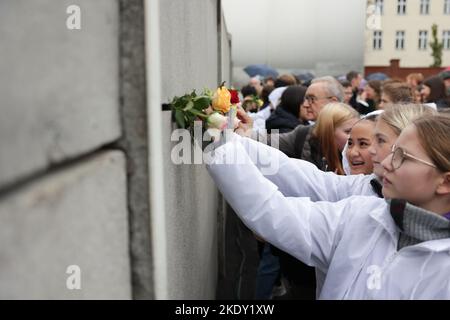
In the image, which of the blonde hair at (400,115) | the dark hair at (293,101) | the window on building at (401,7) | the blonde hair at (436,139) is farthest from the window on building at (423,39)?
the blonde hair at (436,139)

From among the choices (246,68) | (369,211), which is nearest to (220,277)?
(369,211)

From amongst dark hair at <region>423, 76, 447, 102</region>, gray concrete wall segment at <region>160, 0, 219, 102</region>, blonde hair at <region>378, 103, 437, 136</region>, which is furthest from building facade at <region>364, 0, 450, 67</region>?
gray concrete wall segment at <region>160, 0, 219, 102</region>

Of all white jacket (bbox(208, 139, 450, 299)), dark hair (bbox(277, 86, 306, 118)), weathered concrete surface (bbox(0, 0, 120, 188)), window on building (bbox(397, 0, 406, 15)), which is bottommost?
white jacket (bbox(208, 139, 450, 299))

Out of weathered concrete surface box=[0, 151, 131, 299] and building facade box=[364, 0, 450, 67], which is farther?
building facade box=[364, 0, 450, 67]

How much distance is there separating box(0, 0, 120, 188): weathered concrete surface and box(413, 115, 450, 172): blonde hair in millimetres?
1271

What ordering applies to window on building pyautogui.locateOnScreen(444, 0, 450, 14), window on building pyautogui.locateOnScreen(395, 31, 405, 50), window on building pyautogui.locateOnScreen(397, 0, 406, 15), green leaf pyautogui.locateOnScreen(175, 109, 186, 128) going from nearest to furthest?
1. green leaf pyautogui.locateOnScreen(175, 109, 186, 128)
2. window on building pyautogui.locateOnScreen(397, 0, 406, 15)
3. window on building pyautogui.locateOnScreen(395, 31, 405, 50)
4. window on building pyautogui.locateOnScreen(444, 0, 450, 14)

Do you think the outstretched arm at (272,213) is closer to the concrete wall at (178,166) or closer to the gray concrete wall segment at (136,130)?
the concrete wall at (178,166)

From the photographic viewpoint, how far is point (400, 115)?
2.56m

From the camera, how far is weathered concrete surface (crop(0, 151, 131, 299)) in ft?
2.26

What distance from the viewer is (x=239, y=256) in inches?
252

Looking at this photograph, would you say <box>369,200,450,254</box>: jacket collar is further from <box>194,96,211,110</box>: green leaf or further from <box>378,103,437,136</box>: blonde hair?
<box>378,103,437,136</box>: blonde hair

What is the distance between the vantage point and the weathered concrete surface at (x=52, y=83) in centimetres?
67

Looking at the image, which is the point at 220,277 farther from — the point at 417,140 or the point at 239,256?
the point at 417,140

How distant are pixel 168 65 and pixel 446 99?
5692 mm
